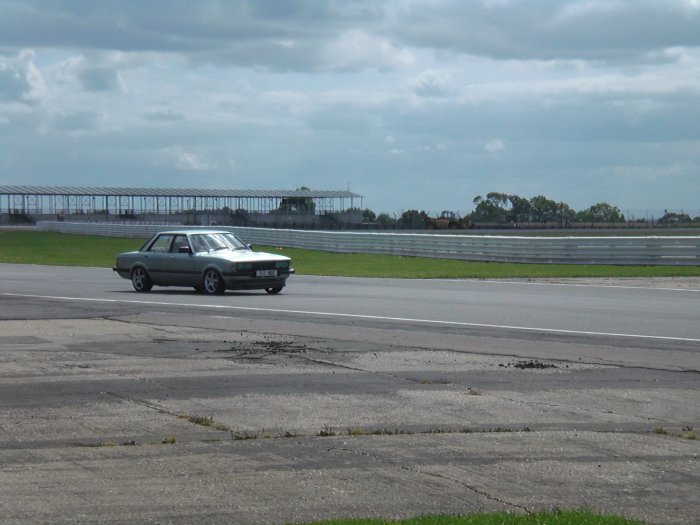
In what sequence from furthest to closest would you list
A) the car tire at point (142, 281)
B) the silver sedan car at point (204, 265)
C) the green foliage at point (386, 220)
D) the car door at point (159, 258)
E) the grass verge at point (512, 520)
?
1. the green foliage at point (386, 220)
2. the car tire at point (142, 281)
3. the car door at point (159, 258)
4. the silver sedan car at point (204, 265)
5. the grass verge at point (512, 520)

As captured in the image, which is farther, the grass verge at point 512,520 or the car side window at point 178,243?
the car side window at point 178,243

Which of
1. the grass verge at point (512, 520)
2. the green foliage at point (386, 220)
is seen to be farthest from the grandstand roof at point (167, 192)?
the grass verge at point (512, 520)

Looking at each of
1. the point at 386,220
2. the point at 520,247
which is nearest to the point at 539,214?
the point at 386,220

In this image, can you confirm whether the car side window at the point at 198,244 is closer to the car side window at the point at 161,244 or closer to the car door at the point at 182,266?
the car door at the point at 182,266

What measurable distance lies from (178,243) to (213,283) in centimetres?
154

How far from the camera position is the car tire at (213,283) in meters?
23.2

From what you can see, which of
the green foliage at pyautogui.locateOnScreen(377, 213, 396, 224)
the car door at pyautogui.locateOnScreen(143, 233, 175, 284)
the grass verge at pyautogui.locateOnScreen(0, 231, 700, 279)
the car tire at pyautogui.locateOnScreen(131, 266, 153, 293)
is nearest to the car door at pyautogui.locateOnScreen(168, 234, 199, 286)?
the car door at pyautogui.locateOnScreen(143, 233, 175, 284)

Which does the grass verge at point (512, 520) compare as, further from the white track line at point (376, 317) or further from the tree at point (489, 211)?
the tree at point (489, 211)

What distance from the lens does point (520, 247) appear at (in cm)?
3684

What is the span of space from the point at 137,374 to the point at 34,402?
1.78 meters

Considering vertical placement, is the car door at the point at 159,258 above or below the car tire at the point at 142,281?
above

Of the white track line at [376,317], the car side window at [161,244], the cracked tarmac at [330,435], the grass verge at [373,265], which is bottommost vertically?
the cracked tarmac at [330,435]

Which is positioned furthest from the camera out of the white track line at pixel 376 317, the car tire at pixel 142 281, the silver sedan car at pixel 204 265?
the car tire at pixel 142 281

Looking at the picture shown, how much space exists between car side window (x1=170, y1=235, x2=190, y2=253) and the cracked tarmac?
35.8ft
